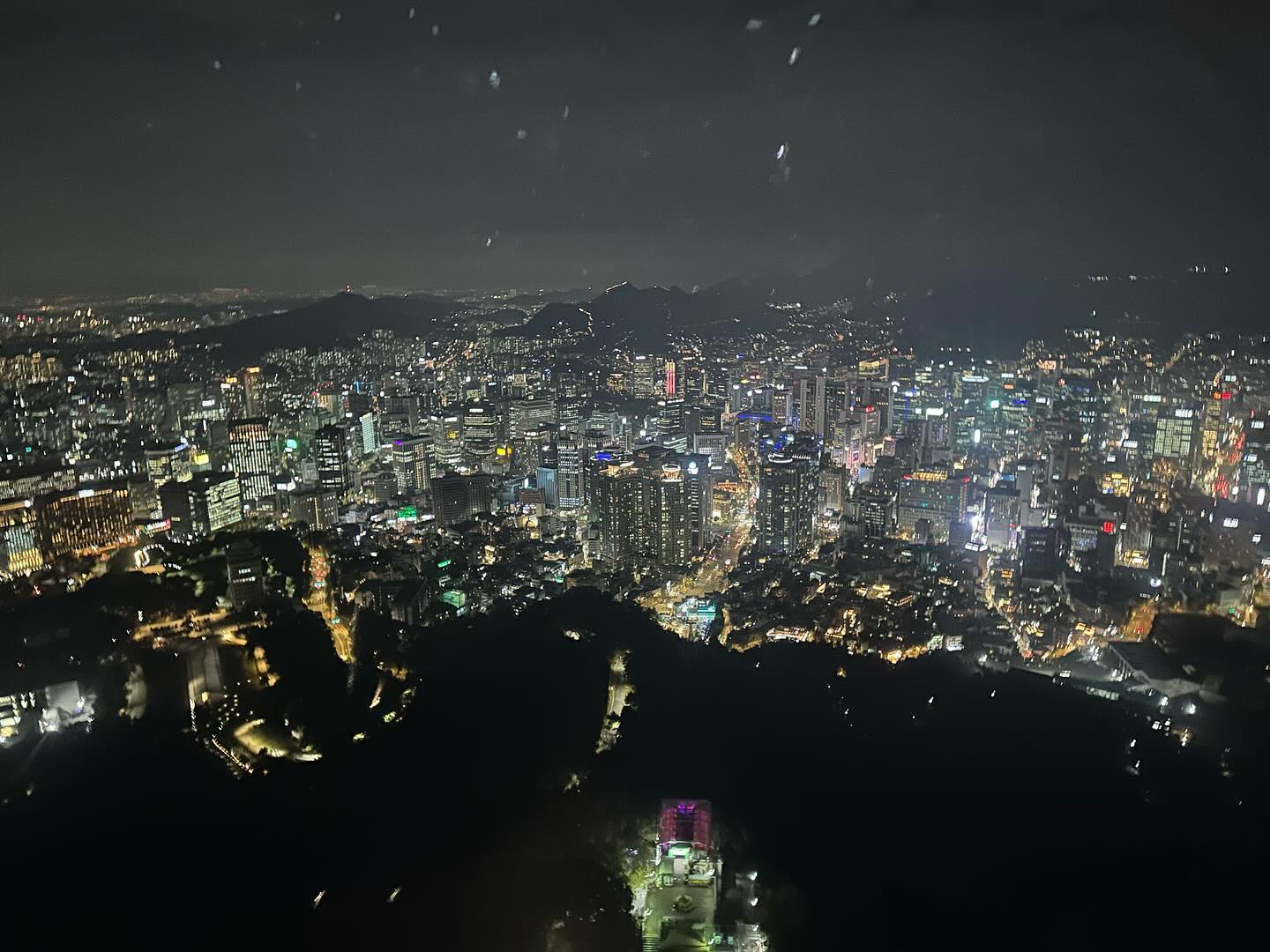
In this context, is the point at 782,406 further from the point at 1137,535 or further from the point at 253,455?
the point at 253,455

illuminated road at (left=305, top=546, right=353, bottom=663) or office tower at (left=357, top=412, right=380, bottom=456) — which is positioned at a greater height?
office tower at (left=357, top=412, right=380, bottom=456)

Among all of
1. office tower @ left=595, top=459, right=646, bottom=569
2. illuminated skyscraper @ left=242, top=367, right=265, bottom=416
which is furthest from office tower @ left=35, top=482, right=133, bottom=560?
office tower @ left=595, top=459, right=646, bottom=569

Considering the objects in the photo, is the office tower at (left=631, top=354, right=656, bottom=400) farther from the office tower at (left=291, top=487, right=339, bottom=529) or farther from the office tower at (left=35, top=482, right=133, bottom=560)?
the office tower at (left=35, top=482, right=133, bottom=560)

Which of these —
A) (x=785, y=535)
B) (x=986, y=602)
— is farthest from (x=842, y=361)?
(x=986, y=602)

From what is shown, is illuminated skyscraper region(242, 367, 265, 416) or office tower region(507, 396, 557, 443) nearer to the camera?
illuminated skyscraper region(242, 367, 265, 416)

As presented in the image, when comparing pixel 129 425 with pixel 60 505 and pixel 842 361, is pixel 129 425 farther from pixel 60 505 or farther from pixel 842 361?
pixel 842 361

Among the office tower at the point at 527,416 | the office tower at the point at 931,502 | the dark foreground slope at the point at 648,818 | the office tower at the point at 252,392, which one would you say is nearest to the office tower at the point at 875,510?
the office tower at the point at 931,502

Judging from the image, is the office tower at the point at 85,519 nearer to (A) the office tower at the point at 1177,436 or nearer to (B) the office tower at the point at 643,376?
(B) the office tower at the point at 643,376

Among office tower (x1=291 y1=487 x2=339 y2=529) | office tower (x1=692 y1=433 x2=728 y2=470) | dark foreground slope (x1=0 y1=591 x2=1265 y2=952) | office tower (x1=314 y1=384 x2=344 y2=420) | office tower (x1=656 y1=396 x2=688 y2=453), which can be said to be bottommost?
dark foreground slope (x1=0 y1=591 x2=1265 y2=952)
